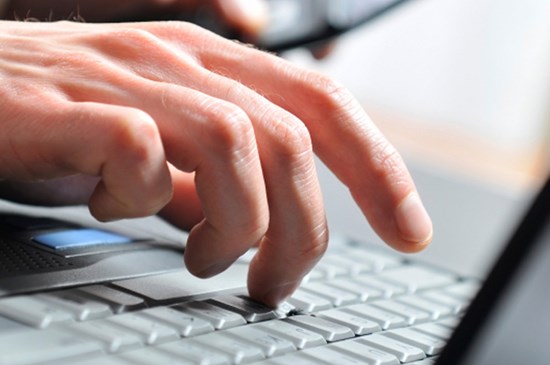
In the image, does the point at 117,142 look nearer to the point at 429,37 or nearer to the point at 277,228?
the point at 277,228

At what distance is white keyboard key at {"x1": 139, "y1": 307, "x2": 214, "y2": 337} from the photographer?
40 centimetres

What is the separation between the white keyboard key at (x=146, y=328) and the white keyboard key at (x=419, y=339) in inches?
5.2

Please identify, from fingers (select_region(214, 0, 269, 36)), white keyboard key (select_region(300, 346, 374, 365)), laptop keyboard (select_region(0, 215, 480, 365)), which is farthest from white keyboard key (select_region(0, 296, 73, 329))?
fingers (select_region(214, 0, 269, 36))

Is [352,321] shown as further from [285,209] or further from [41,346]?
[41,346]

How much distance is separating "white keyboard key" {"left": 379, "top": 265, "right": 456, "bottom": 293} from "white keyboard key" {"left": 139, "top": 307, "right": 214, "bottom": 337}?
22 cm

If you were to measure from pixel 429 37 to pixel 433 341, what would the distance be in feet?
4.67

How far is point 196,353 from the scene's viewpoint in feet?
1.23

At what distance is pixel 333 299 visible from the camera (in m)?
0.53

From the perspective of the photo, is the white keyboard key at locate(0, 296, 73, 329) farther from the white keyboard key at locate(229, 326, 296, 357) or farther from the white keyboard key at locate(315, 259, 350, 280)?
the white keyboard key at locate(315, 259, 350, 280)

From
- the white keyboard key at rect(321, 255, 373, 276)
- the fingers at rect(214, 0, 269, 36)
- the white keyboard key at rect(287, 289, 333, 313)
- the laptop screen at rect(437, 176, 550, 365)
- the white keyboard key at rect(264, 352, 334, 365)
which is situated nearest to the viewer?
the laptop screen at rect(437, 176, 550, 365)

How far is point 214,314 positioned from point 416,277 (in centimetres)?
24

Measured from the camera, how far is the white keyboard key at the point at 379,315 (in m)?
0.50

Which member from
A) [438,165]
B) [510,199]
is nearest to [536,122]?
[438,165]

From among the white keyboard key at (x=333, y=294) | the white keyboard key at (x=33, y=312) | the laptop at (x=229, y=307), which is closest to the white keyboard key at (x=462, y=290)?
the laptop at (x=229, y=307)
